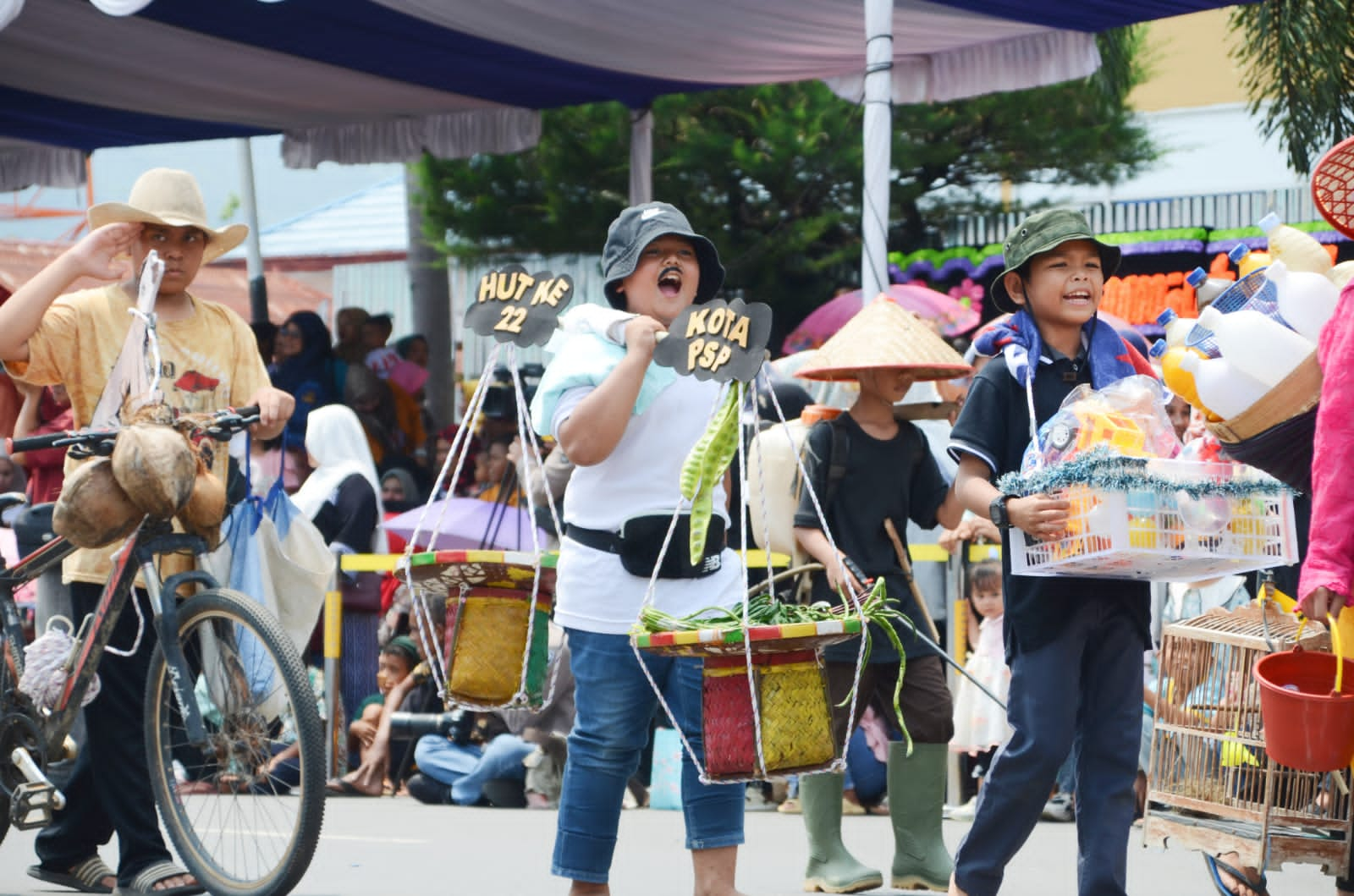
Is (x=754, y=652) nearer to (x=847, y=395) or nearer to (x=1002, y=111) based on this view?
(x=847, y=395)

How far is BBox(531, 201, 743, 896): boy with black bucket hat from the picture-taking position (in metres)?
5.06

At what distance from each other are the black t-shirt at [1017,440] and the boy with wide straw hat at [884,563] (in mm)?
1364

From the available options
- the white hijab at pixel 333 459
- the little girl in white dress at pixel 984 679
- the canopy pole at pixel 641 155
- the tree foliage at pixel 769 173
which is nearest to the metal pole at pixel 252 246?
the tree foliage at pixel 769 173

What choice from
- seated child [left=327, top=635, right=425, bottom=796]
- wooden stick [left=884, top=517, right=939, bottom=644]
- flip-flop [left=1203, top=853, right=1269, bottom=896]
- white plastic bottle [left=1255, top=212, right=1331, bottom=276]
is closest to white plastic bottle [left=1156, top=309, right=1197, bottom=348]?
white plastic bottle [left=1255, top=212, right=1331, bottom=276]

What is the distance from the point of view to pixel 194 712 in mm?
5539

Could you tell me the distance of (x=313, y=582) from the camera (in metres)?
6.91

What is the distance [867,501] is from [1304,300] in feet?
8.17

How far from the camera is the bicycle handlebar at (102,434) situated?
18.1ft

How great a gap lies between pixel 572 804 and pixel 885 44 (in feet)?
20.7

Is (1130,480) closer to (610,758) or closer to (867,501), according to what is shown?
(610,758)

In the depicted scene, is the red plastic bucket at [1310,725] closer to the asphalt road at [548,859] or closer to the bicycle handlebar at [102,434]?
the asphalt road at [548,859]

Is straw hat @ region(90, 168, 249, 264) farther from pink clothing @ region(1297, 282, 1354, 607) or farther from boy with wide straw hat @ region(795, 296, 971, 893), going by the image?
pink clothing @ region(1297, 282, 1354, 607)

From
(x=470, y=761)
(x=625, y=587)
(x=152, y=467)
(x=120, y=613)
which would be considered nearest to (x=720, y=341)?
(x=625, y=587)

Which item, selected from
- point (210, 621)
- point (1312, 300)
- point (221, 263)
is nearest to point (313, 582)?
point (210, 621)
